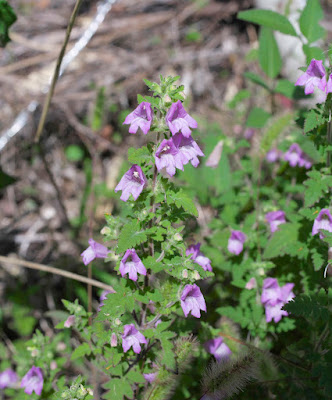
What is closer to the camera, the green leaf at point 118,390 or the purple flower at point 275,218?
the green leaf at point 118,390

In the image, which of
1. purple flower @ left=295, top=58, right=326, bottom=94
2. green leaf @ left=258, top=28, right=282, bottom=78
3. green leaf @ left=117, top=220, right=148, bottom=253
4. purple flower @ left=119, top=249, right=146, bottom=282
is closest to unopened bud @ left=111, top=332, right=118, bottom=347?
purple flower @ left=119, top=249, right=146, bottom=282

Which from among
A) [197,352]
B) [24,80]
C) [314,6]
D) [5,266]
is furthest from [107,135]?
[197,352]

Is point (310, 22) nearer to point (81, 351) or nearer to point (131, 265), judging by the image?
point (131, 265)

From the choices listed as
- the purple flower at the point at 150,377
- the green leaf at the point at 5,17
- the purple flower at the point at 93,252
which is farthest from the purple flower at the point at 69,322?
the green leaf at the point at 5,17

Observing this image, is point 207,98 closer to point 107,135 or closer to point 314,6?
point 107,135

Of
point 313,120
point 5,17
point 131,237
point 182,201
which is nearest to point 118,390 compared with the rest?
point 131,237

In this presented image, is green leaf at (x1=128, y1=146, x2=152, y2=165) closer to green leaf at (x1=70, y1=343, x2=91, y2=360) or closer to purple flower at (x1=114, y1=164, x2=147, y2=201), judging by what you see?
purple flower at (x1=114, y1=164, x2=147, y2=201)

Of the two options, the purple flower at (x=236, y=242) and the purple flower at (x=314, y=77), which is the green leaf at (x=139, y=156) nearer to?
the purple flower at (x=314, y=77)
